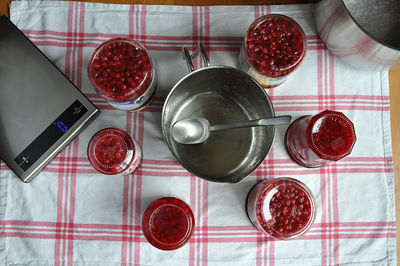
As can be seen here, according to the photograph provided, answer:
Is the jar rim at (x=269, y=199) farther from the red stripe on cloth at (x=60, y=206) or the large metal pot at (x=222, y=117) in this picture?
the red stripe on cloth at (x=60, y=206)

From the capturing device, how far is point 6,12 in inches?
31.4

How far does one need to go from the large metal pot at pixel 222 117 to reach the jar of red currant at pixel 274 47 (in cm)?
5

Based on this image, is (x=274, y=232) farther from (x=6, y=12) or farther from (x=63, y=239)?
(x=6, y=12)

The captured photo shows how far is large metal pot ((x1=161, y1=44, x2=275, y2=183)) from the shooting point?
712 mm

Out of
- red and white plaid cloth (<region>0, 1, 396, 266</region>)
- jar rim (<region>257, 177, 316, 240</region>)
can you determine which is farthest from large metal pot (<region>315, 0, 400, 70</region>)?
jar rim (<region>257, 177, 316, 240</region>)

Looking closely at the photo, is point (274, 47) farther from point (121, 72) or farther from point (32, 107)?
point (32, 107)

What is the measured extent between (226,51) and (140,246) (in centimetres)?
50

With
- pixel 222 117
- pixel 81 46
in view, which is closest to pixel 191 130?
pixel 222 117

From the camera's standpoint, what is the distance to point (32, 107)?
2.43ft

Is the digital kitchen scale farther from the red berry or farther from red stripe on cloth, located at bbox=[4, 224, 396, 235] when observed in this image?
the red berry

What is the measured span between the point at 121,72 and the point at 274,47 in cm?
32

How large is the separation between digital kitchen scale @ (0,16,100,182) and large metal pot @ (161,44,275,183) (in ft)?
0.69

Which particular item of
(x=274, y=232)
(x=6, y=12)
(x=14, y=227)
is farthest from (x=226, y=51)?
(x=14, y=227)

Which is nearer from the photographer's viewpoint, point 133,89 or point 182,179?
point 133,89
